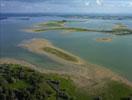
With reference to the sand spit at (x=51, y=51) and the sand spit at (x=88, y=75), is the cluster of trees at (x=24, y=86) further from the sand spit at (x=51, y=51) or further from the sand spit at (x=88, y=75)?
the sand spit at (x=51, y=51)

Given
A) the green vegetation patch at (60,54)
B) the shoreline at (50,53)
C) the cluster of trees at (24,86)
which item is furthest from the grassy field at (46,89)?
the green vegetation patch at (60,54)

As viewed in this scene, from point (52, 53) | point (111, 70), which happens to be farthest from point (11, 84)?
point (52, 53)

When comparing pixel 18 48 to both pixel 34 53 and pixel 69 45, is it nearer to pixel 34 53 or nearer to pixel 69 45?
pixel 34 53

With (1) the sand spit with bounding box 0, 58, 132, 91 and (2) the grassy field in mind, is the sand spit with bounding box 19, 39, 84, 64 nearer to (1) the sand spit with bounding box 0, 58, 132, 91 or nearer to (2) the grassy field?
(1) the sand spit with bounding box 0, 58, 132, 91

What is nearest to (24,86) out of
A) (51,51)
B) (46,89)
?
(46,89)

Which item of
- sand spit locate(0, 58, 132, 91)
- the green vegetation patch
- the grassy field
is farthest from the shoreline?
the grassy field
